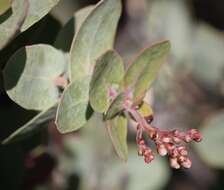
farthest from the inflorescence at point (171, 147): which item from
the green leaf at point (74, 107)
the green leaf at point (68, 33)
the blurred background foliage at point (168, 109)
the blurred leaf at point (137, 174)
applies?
the blurred leaf at point (137, 174)

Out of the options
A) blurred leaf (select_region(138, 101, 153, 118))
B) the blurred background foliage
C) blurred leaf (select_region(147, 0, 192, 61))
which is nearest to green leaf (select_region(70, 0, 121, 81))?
blurred leaf (select_region(138, 101, 153, 118))

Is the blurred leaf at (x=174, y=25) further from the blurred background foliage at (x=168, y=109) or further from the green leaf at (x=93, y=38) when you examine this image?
the green leaf at (x=93, y=38)

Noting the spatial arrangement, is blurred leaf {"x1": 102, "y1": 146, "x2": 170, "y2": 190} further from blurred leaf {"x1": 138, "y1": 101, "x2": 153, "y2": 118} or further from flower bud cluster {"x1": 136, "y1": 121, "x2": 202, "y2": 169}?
flower bud cluster {"x1": 136, "y1": 121, "x2": 202, "y2": 169}

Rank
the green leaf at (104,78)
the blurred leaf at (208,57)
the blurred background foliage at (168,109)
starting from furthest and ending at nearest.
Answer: the blurred leaf at (208,57) → the blurred background foliage at (168,109) → the green leaf at (104,78)

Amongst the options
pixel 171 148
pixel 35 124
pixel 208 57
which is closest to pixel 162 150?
pixel 171 148

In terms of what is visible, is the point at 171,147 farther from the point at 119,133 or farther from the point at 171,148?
the point at 119,133
